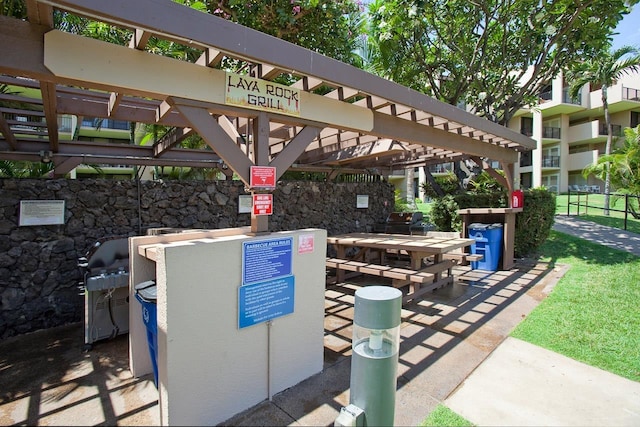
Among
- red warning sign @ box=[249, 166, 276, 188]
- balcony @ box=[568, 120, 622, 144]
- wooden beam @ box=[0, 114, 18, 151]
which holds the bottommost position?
red warning sign @ box=[249, 166, 276, 188]

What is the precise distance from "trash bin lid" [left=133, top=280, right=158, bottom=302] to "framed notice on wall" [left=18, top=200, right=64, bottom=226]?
253 centimetres

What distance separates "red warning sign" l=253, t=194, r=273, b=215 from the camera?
3197mm

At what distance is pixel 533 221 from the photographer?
28.5 ft

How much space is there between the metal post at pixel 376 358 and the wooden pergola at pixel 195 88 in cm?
163

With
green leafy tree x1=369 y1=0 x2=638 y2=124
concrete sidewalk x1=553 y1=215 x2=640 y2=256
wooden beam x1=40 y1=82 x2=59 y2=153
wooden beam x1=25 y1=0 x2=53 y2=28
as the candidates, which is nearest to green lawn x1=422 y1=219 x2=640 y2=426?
concrete sidewalk x1=553 y1=215 x2=640 y2=256

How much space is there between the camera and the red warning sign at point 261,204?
10.5ft

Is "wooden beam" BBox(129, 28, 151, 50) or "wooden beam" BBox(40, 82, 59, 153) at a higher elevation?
"wooden beam" BBox(129, 28, 151, 50)

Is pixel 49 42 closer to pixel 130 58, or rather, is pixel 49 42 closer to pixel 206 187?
pixel 130 58

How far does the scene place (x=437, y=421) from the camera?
2.68 meters

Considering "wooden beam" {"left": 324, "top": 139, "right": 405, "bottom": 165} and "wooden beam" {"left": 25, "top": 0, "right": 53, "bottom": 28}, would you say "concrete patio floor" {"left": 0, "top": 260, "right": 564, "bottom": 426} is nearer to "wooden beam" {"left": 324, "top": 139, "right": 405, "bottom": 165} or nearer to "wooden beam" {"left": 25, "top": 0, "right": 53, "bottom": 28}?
"wooden beam" {"left": 25, "top": 0, "right": 53, "bottom": 28}

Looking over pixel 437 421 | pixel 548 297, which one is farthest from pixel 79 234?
pixel 548 297

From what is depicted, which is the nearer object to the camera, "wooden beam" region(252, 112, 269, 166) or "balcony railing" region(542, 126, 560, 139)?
"wooden beam" region(252, 112, 269, 166)

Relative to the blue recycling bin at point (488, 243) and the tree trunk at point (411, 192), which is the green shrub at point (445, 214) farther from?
the tree trunk at point (411, 192)

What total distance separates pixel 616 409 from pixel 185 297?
3.73m
